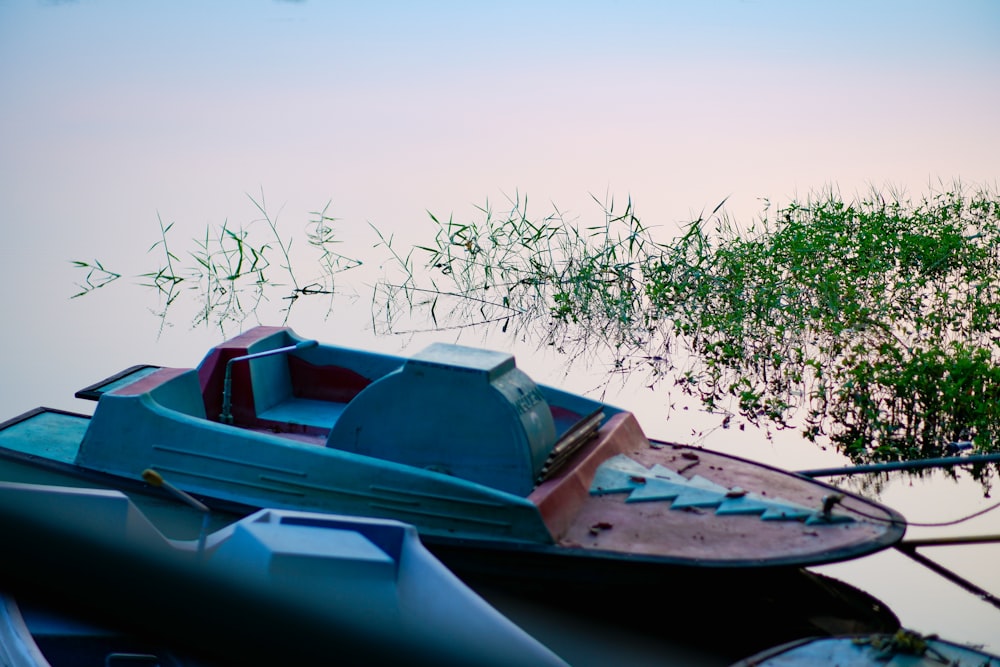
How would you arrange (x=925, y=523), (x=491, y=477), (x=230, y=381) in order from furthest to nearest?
(x=230, y=381)
(x=925, y=523)
(x=491, y=477)

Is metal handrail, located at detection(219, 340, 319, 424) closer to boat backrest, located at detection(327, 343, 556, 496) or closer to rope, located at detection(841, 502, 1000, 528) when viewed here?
boat backrest, located at detection(327, 343, 556, 496)

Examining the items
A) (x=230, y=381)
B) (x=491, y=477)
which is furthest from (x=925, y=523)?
(x=230, y=381)

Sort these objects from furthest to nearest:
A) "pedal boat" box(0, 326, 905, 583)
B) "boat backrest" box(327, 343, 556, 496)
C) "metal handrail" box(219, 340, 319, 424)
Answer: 1. "metal handrail" box(219, 340, 319, 424)
2. "boat backrest" box(327, 343, 556, 496)
3. "pedal boat" box(0, 326, 905, 583)

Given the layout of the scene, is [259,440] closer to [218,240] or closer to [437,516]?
[437,516]

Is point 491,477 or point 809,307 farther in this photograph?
point 809,307


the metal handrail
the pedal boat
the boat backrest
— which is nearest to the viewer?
the pedal boat

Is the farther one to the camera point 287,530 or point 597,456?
point 597,456

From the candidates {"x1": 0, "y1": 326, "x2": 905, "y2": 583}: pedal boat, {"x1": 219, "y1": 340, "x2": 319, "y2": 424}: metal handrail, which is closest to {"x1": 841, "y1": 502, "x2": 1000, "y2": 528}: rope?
{"x1": 0, "y1": 326, "x2": 905, "y2": 583}: pedal boat

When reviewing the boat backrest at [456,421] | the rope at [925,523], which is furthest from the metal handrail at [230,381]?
the rope at [925,523]

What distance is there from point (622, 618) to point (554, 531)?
0.34 meters

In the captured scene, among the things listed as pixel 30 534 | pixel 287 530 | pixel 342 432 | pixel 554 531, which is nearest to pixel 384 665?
pixel 30 534

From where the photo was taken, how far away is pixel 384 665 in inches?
12.7

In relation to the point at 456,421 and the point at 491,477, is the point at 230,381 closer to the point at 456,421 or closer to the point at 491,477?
the point at 456,421

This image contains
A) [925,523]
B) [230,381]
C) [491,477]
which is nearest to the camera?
[491,477]
